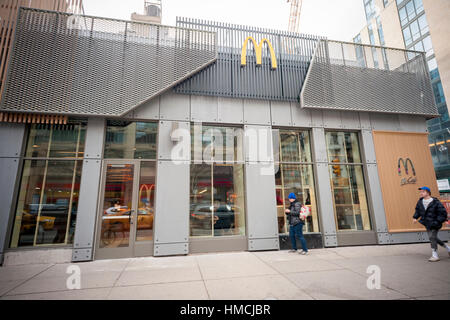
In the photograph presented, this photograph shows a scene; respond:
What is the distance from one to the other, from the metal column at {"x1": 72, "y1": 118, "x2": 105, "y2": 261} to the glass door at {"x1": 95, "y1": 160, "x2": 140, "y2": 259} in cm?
23

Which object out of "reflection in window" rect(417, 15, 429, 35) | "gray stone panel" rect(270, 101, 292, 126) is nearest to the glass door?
"gray stone panel" rect(270, 101, 292, 126)

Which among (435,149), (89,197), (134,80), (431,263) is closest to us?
(431,263)

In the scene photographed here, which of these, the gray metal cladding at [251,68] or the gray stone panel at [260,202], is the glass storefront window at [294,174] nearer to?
the gray stone panel at [260,202]

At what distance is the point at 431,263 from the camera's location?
5.83 metres

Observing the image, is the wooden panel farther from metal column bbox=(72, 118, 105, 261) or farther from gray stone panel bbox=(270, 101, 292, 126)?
metal column bbox=(72, 118, 105, 261)

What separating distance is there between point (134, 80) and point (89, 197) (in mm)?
3974

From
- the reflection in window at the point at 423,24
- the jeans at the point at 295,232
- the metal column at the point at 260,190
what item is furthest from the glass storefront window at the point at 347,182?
the reflection in window at the point at 423,24

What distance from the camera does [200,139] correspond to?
803cm

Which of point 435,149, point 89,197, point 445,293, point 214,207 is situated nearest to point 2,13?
point 89,197

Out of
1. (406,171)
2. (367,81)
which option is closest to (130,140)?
(367,81)

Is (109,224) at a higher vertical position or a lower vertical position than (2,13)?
lower

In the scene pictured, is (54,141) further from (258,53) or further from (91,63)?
(258,53)

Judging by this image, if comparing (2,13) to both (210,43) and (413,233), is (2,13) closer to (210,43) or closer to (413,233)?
(210,43)

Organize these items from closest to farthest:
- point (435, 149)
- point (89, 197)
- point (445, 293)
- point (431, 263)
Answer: point (445, 293) < point (431, 263) < point (89, 197) < point (435, 149)
